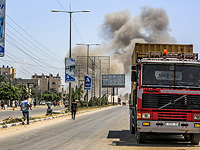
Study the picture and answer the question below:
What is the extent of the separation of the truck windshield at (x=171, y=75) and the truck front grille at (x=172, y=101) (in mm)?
477

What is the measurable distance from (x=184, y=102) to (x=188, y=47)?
19.9 feet

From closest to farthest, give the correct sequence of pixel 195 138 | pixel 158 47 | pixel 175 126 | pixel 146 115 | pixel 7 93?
pixel 175 126
pixel 146 115
pixel 195 138
pixel 158 47
pixel 7 93

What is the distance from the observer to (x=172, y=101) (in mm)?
11086

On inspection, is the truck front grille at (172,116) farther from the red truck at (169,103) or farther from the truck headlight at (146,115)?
the truck headlight at (146,115)

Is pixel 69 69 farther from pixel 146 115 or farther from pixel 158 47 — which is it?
pixel 146 115

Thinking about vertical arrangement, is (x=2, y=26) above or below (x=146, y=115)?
above

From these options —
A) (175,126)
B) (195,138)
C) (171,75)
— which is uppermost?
(171,75)

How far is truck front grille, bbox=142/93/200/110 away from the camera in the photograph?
1108 centimetres

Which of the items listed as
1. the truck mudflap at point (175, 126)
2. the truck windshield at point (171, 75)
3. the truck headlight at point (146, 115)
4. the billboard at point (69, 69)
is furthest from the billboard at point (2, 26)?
the billboard at point (69, 69)

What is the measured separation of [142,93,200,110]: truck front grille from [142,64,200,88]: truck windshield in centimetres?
48

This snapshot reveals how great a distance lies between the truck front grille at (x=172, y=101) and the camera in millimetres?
11078

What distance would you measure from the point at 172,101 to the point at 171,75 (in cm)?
100

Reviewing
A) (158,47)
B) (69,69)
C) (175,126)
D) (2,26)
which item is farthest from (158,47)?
(69,69)

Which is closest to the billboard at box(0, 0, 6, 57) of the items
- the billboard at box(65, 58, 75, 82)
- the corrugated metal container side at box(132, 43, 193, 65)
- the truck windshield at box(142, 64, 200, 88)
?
the corrugated metal container side at box(132, 43, 193, 65)
